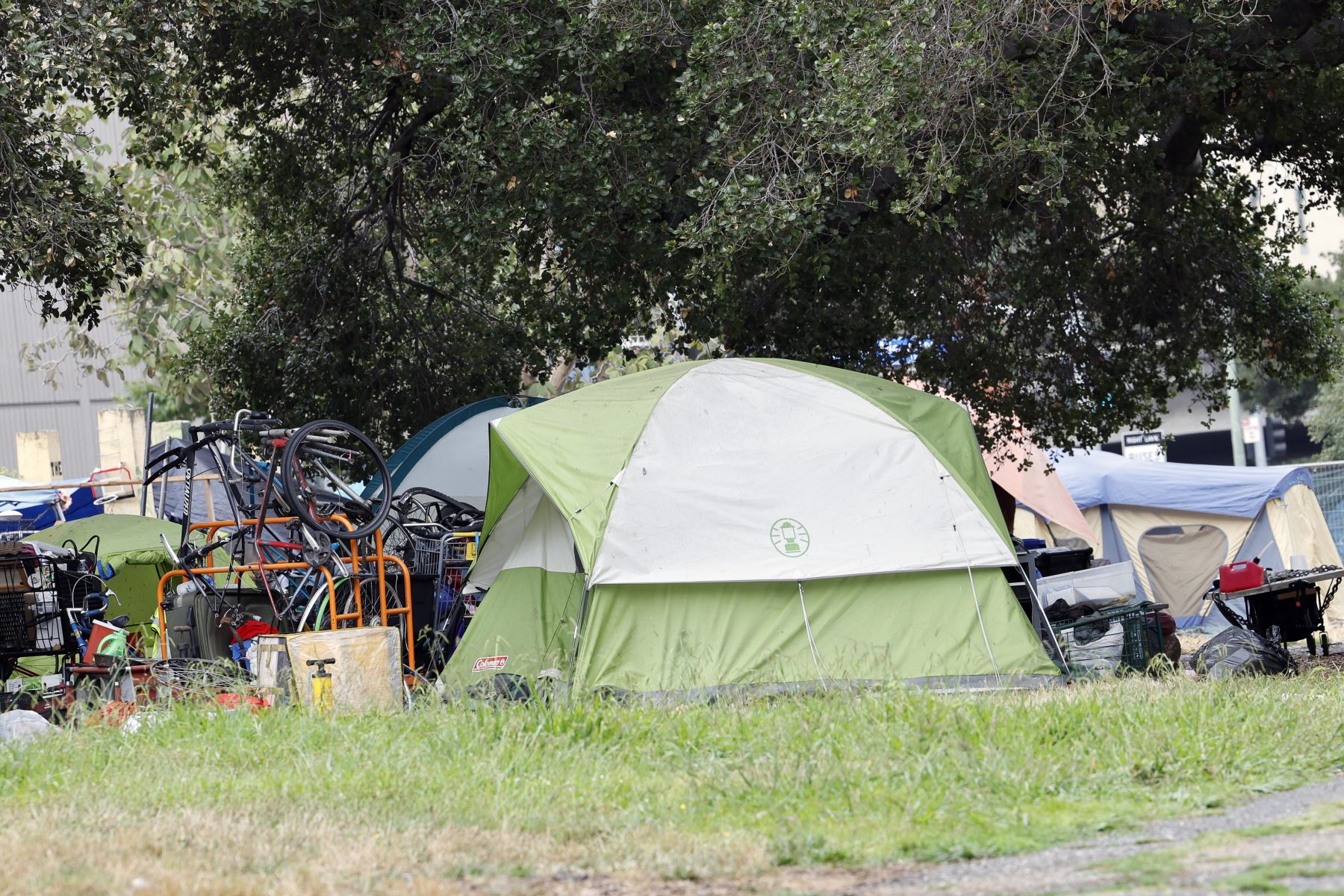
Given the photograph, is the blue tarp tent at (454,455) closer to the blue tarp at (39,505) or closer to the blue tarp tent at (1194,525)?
the blue tarp at (39,505)

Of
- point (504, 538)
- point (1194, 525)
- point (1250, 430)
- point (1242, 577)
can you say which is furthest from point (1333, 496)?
point (504, 538)

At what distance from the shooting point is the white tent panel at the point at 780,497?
27.2 feet

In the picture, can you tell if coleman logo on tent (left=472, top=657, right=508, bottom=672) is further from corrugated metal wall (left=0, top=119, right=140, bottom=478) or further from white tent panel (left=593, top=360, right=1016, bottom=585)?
corrugated metal wall (left=0, top=119, right=140, bottom=478)

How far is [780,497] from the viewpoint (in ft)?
27.9

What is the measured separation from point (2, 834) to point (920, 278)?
31.9ft

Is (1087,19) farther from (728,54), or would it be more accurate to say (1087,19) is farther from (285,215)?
(285,215)

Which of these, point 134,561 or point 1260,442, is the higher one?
point 1260,442

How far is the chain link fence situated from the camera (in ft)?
59.8

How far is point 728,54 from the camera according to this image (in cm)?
927

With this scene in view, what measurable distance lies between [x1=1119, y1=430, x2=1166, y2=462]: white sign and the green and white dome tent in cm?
1064

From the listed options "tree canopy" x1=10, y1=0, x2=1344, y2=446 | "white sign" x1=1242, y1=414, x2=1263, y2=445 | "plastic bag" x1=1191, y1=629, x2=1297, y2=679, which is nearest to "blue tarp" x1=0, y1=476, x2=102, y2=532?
"tree canopy" x1=10, y1=0, x2=1344, y2=446

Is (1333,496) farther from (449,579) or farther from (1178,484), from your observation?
(449,579)

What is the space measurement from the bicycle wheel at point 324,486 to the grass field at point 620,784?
170 centimetres

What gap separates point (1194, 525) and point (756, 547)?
31.2ft
